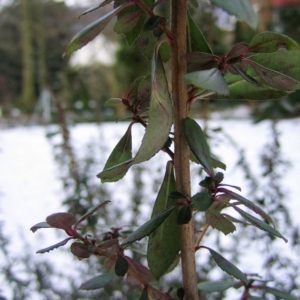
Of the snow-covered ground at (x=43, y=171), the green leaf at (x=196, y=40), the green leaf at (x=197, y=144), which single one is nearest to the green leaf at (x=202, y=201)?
the green leaf at (x=197, y=144)

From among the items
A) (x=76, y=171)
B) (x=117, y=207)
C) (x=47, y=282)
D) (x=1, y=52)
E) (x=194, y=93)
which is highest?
(x=1, y=52)

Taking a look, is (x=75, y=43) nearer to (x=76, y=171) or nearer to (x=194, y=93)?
(x=194, y=93)

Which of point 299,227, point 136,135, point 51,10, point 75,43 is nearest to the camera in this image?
point 75,43

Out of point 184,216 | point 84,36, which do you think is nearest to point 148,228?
point 184,216

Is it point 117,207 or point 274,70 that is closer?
point 274,70

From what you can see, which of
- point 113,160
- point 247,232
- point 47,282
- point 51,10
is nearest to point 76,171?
point 47,282

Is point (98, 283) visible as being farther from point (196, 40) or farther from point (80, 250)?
point (196, 40)

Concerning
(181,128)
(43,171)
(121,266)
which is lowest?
(43,171)
